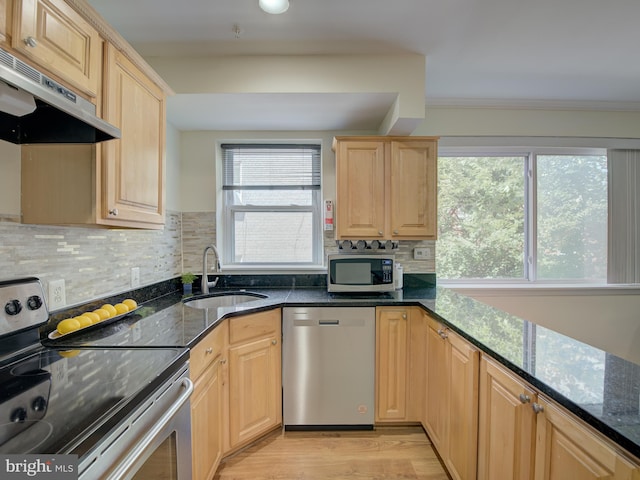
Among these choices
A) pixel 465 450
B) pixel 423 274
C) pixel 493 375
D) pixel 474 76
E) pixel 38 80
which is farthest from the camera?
pixel 423 274

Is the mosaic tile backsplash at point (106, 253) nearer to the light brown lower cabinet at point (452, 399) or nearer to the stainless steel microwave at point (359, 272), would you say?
the stainless steel microwave at point (359, 272)

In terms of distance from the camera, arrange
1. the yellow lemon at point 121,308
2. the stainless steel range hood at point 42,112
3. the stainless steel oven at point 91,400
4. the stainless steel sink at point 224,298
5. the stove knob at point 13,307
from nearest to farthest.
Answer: the stainless steel oven at point 91,400, the stainless steel range hood at point 42,112, the stove knob at point 13,307, the yellow lemon at point 121,308, the stainless steel sink at point 224,298

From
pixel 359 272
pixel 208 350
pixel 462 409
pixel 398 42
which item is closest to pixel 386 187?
pixel 359 272

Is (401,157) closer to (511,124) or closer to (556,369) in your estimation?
(511,124)

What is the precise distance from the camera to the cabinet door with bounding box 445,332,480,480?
52.3 inches

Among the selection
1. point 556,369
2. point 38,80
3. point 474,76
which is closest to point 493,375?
point 556,369

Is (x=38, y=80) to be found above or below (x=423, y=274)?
above

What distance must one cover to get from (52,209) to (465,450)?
1.99 m

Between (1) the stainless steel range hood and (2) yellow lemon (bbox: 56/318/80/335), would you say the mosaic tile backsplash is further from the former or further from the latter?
Answer: (1) the stainless steel range hood

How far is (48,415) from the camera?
72 centimetres

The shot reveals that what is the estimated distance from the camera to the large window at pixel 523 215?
111 inches

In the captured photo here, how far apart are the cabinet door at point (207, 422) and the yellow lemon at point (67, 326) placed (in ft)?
1.82

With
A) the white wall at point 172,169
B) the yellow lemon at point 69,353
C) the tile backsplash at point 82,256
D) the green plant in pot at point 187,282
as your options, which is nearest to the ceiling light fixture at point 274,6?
the white wall at point 172,169

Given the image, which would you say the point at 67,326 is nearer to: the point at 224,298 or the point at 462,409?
the point at 224,298
